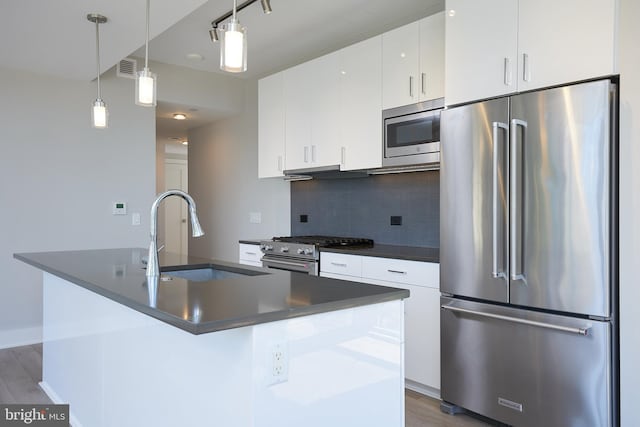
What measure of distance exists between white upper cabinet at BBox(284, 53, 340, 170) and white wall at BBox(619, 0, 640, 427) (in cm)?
211

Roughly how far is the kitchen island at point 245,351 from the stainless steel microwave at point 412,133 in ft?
4.85

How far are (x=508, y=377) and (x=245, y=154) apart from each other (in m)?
3.87

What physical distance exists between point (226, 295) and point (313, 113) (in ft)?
8.90

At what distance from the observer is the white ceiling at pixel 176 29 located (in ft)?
9.29

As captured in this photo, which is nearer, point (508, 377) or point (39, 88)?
point (508, 377)

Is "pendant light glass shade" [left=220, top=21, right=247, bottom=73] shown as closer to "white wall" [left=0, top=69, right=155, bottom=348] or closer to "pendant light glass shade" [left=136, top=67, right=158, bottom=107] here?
"pendant light glass shade" [left=136, top=67, right=158, bottom=107]

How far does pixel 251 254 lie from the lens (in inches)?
177

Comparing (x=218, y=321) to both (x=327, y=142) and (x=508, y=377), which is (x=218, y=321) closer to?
(x=508, y=377)

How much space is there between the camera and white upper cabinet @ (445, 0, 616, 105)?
2.21 meters

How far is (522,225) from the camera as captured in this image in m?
2.39

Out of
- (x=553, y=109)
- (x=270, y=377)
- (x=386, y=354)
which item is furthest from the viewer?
(x=553, y=109)

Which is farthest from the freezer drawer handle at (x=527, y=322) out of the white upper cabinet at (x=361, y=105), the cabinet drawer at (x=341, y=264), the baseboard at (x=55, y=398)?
the baseboard at (x=55, y=398)

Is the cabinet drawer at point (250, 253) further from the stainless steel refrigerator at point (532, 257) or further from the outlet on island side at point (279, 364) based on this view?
the outlet on island side at point (279, 364)

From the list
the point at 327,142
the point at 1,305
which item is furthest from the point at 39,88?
the point at 327,142
